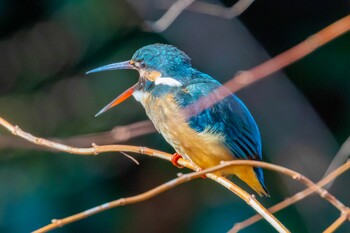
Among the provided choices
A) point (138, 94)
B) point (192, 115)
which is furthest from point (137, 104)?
point (192, 115)

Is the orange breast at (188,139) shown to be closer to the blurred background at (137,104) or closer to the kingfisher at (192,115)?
the kingfisher at (192,115)

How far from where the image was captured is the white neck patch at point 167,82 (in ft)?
10.4

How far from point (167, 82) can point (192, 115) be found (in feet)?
0.60

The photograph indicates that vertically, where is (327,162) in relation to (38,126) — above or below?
below

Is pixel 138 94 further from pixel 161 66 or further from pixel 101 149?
pixel 101 149

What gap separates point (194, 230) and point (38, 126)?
1105mm

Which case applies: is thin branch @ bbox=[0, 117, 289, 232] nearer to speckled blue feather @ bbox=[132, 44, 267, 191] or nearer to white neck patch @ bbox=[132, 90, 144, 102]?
speckled blue feather @ bbox=[132, 44, 267, 191]

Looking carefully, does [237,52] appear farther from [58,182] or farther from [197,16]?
[58,182]

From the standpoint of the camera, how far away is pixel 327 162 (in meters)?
4.94

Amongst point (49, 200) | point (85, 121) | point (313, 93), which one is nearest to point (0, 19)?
point (85, 121)

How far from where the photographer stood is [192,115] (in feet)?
10.2

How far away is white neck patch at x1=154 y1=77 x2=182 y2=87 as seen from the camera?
318 centimetres

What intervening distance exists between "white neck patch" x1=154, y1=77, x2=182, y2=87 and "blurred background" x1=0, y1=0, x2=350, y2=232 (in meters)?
1.69

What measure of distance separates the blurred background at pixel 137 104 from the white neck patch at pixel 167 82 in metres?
1.69
